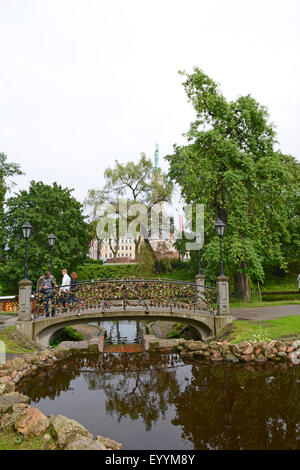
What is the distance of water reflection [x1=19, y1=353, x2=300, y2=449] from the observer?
217 inches

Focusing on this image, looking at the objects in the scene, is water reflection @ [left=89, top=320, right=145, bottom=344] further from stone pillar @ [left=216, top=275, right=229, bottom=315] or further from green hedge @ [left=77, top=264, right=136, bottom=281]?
green hedge @ [left=77, top=264, right=136, bottom=281]

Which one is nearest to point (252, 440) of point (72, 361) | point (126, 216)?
point (72, 361)

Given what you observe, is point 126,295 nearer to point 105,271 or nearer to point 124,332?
point 124,332

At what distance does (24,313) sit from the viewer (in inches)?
479

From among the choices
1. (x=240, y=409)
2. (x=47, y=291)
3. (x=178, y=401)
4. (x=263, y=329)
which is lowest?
(x=178, y=401)

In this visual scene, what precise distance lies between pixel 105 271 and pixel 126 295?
20.2m

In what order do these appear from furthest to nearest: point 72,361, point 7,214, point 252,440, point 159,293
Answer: point 7,214 < point 159,293 < point 72,361 < point 252,440

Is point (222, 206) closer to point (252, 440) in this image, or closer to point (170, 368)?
point (170, 368)

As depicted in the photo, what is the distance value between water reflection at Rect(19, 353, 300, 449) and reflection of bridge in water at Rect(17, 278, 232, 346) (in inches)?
92.0

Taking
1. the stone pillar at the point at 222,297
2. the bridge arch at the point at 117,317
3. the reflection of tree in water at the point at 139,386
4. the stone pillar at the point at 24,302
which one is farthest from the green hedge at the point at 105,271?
the reflection of tree in water at the point at 139,386

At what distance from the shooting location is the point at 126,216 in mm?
32688

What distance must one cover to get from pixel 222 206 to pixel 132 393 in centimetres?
1442

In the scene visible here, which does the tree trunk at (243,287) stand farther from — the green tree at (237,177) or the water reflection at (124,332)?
the water reflection at (124,332)

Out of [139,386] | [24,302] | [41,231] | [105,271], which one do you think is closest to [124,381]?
[139,386]
